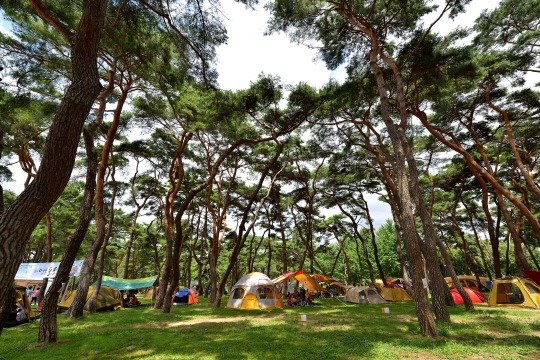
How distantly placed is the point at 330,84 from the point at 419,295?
793cm

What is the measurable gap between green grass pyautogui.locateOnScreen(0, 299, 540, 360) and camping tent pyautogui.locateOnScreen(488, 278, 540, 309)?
2309 mm

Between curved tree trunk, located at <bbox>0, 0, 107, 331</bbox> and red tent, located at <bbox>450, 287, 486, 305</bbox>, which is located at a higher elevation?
curved tree trunk, located at <bbox>0, 0, 107, 331</bbox>

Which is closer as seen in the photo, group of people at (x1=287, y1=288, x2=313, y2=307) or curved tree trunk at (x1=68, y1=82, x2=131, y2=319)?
curved tree trunk at (x1=68, y1=82, x2=131, y2=319)

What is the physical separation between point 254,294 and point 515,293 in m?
11.5

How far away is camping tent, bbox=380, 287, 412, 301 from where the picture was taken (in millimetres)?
18609

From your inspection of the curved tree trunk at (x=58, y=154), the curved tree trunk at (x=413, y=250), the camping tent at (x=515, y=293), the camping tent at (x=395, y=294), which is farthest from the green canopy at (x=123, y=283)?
the camping tent at (x=515, y=293)

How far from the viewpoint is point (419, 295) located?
23.6 feet

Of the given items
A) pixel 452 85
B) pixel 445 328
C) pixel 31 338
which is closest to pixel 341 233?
pixel 452 85

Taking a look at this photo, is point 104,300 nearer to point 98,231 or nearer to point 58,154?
point 98,231

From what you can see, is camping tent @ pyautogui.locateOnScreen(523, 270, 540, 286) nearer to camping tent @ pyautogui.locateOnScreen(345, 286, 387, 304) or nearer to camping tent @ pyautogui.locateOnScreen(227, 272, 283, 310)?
camping tent @ pyautogui.locateOnScreen(345, 286, 387, 304)

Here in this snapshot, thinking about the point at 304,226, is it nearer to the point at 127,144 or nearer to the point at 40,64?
the point at 127,144

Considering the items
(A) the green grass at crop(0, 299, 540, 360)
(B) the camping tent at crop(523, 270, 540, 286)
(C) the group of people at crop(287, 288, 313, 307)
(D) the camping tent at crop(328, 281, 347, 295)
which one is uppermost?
(B) the camping tent at crop(523, 270, 540, 286)

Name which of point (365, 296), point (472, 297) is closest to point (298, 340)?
point (365, 296)

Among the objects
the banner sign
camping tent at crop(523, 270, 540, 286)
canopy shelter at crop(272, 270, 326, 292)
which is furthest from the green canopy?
camping tent at crop(523, 270, 540, 286)
